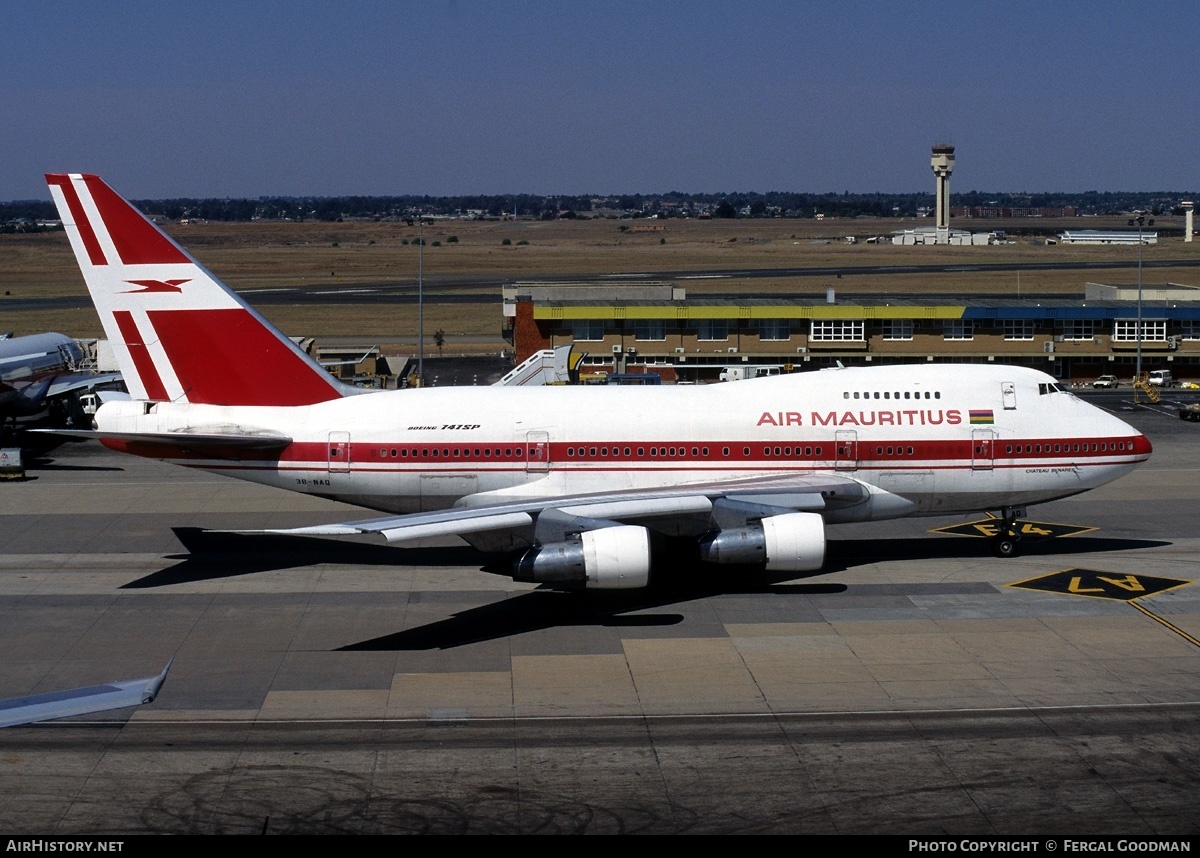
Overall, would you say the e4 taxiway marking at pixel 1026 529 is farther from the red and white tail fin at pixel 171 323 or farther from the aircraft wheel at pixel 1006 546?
the red and white tail fin at pixel 171 323

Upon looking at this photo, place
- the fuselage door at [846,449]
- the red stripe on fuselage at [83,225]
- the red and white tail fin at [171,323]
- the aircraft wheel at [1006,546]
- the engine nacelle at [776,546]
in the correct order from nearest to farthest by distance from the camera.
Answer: the engine nacelle at [776,546] → the red stripe on fuselage at [83,225] → the red and white tail fin at [171,323] → the fuselage door at [846,449] → the aircraft wheel at [1006,546]

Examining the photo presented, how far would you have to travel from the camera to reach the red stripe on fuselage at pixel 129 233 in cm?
3650

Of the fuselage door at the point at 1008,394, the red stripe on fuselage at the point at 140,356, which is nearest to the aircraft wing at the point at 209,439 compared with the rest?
the red stripe on fuselage at the point at 140,356

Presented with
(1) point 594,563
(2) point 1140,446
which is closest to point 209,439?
(1) point 594,563

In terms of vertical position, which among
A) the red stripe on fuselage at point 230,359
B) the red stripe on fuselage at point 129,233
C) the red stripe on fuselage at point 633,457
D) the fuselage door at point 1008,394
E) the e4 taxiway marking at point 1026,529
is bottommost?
the e4 taxiway marking at point 1026,529

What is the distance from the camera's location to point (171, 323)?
3722 cm

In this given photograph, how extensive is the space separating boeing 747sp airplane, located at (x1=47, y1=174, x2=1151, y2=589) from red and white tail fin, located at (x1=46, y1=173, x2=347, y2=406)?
0.04 metres

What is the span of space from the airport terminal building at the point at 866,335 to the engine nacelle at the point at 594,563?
56.0 m

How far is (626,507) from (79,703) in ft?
69.1

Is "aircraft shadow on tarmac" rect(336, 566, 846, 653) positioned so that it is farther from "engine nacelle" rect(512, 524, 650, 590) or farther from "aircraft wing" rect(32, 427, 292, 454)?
"aircraft wing" rect(32, 427, 292, 454)

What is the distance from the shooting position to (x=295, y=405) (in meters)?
37.6

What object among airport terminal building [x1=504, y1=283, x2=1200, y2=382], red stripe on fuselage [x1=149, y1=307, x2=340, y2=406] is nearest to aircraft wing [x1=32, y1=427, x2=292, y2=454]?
red stripe on fuselage [x1=149, y1=307, x2=340, y2=406]

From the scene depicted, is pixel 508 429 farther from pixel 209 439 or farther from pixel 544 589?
pixel 209 439

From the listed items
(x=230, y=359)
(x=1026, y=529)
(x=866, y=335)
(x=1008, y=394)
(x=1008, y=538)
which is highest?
(x=230, y=359)
